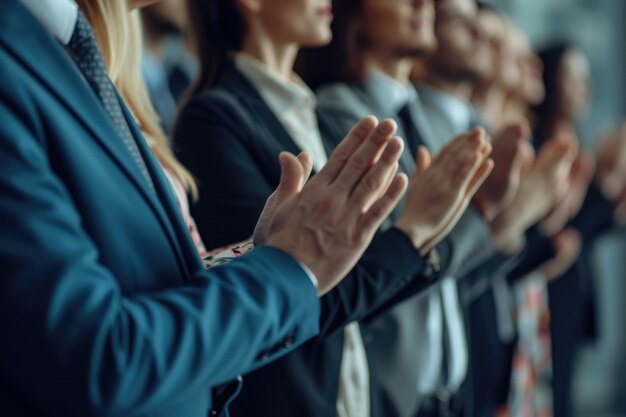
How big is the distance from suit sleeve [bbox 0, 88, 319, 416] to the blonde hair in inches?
7.6

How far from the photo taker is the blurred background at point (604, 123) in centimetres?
337

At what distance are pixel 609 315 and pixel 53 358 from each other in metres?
3.22

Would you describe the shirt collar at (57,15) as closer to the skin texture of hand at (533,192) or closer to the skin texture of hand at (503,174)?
the skin texture of hand at (503,174)

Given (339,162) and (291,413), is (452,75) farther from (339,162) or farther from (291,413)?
(339,162)

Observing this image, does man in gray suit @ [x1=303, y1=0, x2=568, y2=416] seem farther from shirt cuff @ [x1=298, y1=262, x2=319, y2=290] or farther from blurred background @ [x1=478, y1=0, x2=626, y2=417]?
blurred background @ [x1=478, y1=0, x2=626, y2=417]

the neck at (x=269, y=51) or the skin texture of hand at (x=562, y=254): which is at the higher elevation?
the neck at (x=269, y=51)

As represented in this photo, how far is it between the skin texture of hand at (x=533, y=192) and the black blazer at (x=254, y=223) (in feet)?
1.59

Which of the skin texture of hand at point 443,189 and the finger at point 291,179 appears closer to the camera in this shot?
the finger at point 291,179

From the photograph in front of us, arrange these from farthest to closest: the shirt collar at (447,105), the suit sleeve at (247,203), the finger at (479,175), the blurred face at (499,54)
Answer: the blurred face at (499,54)
the shirt collar at (447,105)
the finger at (479,175)
the suit sleeve at (247,203)

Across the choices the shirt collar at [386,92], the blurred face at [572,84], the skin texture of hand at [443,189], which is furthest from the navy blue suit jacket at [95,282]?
the blurred face at [572,84]

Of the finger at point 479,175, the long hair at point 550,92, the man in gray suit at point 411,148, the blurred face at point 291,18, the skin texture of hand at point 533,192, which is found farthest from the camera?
the long hair at point 550,92

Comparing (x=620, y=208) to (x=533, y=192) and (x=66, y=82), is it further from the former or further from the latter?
(x=66, y=82)

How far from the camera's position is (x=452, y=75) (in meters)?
1.70

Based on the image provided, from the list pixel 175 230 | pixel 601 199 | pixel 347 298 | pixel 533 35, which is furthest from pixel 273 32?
pixel 533 35
